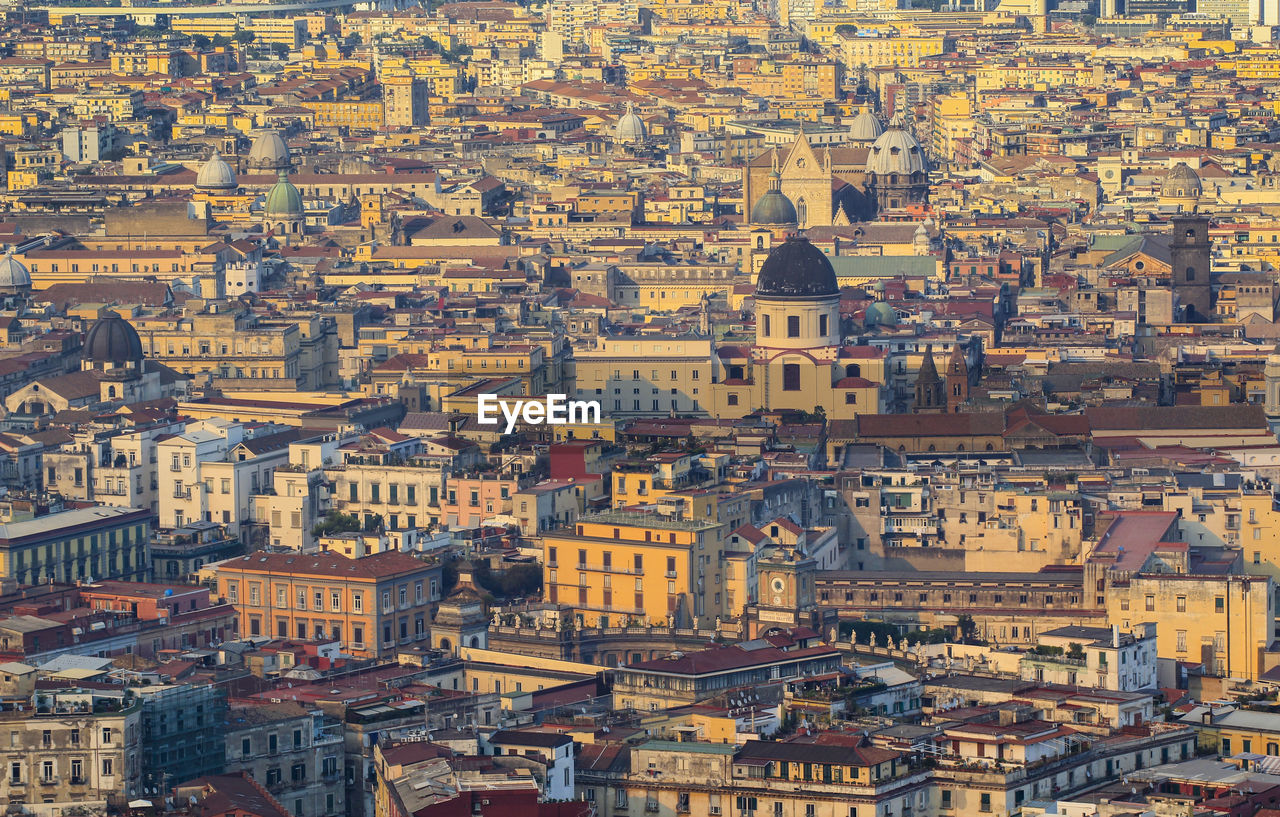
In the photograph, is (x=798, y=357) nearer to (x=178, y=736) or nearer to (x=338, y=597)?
(x=338, y=597)

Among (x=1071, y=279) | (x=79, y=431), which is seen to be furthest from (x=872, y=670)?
(x=1071, y=279)

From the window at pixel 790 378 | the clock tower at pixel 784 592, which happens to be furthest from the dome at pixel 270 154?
the clock tower at pixel 784 592

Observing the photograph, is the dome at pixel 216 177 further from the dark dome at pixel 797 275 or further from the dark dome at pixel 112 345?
the dark dome at pixel 797 275

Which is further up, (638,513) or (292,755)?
(638,513)

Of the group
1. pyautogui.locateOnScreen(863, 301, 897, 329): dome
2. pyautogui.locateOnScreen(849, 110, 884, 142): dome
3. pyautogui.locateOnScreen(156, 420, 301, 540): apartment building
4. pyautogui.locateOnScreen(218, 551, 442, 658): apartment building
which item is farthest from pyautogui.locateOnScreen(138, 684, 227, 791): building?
pyautogui.locateOnScreen(849, 110, 884, 142): dome

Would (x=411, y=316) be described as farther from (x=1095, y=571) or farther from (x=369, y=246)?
(x=1095, y=571)

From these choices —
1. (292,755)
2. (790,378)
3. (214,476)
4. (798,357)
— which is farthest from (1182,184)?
(292,755)
